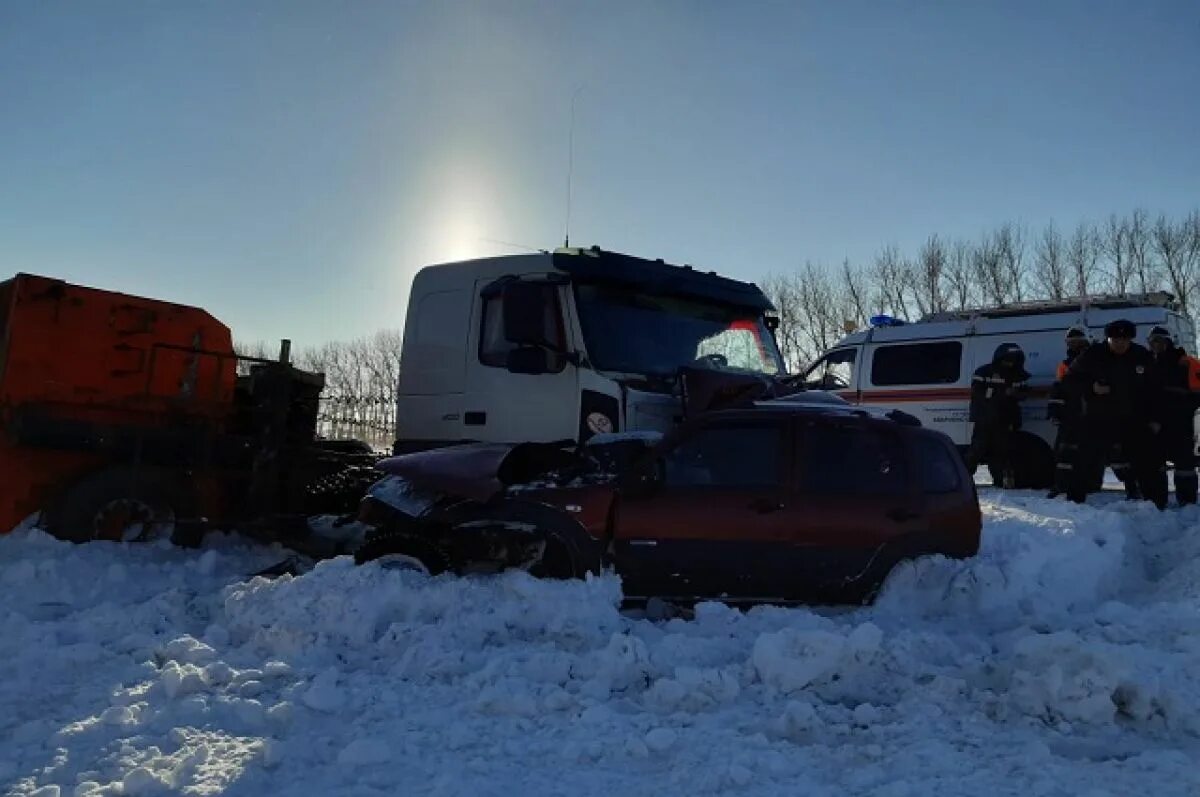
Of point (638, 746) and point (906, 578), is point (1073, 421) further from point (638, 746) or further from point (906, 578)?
point (638, 746)

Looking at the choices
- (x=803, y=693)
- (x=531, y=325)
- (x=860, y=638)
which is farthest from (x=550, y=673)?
(x=531, y=325)

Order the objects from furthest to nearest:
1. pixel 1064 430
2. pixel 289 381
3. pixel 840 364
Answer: pixel 840 364, pixel 1064 430, pixel 289 381

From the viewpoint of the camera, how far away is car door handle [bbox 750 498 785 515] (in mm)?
4863

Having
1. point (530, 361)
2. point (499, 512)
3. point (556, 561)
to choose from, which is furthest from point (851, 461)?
point (530, 361)

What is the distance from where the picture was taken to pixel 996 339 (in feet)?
40.1

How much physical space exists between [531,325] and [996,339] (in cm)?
896

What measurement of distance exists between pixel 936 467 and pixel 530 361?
2833 mm

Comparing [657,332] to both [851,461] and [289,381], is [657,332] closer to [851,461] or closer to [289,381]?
[851,461]

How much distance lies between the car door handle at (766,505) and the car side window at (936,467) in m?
0.88

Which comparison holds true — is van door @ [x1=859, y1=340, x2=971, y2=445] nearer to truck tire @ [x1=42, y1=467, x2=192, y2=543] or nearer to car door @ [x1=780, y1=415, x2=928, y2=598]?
car door @ [x1=780, y1=415, x2=928, y2=598]

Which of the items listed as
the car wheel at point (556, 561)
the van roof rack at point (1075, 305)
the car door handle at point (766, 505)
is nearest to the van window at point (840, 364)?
the van roof rack at point (1075, 305)

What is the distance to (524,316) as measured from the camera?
19.6 ft

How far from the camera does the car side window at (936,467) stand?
4.97m

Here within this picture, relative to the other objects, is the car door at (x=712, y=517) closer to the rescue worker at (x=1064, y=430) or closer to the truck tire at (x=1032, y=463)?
the rescue worker at (x=1064, y=430)
